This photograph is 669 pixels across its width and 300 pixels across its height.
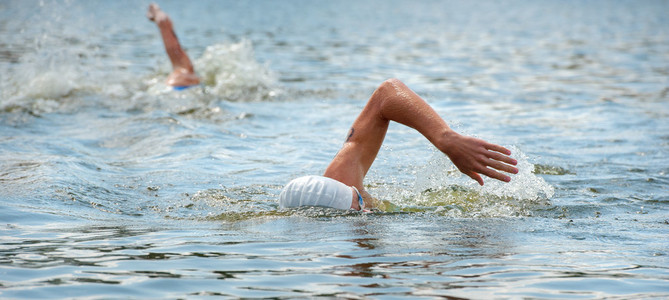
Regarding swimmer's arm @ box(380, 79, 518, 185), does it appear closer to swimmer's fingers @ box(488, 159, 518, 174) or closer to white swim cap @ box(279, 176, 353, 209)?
swimmer's fingers @ box(488, 159, 518, 174)

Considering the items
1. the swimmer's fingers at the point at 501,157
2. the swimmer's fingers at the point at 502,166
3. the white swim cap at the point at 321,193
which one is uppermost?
the swimmer's fingers at the point at 501,157

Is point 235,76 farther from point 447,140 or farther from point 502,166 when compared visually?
point 502,166

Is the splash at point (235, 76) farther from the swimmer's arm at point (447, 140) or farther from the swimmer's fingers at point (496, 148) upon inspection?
the swimmer's fingers at point (496, 148)

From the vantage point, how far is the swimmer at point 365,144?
17.7 feet

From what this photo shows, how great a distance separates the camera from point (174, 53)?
13.7 meters

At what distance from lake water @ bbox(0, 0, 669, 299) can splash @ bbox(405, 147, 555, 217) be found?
0.08 feet

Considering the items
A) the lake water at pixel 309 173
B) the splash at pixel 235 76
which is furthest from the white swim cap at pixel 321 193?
the splash at pixel 235 76

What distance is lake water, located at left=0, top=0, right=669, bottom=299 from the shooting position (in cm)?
447

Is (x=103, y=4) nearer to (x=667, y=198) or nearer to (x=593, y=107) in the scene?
(x=593, y=107)

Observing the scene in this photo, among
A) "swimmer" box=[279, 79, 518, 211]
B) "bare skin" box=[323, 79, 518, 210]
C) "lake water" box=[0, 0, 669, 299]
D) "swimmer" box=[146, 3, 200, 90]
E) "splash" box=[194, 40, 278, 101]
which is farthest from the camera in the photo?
"splash" box=[194, 40, 278, 101]

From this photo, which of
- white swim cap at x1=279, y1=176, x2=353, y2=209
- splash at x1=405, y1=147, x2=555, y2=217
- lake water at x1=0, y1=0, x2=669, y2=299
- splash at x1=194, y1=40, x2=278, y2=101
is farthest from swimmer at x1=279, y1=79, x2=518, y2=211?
splash at x1=194, y1=40, x2=278, y2=101

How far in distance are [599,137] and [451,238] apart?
6027 mm

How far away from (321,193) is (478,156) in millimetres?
1465

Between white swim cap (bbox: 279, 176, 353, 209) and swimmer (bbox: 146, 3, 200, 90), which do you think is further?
swimmer (bbox: 146, 3, 200, 90)
